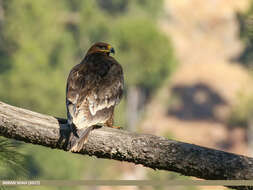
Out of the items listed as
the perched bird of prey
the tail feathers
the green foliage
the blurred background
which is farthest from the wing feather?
the green foliage

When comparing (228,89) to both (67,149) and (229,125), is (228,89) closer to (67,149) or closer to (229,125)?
(229,125)

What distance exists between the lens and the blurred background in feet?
161

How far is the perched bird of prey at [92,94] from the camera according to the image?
5.37 m

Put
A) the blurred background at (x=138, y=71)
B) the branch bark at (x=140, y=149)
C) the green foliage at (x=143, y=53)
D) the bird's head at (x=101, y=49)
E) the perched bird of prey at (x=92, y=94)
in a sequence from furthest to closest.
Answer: the green foliage at (x=143, y=53) < the blurred background at (x=138, y=71) < the bird's head at (x=101, y=49) < the perched bird of prey at (x=92, y=94) < the branch bark at (x=140, y=149)

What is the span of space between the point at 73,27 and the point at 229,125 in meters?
→ 28.8

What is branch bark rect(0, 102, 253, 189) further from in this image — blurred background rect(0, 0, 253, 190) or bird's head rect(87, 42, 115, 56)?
blurred background rect(0, 0, 253, 190)

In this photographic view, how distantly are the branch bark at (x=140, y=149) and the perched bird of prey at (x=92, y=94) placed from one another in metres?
0.26

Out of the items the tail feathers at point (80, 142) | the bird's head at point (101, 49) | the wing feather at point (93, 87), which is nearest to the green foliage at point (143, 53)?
the bird's head at point (101, 49)

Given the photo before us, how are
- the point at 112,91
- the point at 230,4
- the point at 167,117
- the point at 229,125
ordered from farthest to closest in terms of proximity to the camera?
the point at 230,4
the point at 167,117
the point at 229,125
the point at 112,91

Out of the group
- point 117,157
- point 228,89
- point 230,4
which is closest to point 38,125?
point 117,157

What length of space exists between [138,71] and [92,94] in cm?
5167

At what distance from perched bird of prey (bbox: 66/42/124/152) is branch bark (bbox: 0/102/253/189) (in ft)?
0.84

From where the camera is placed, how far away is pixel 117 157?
4.63 m

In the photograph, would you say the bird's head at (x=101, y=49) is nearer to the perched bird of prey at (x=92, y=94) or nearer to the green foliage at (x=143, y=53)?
the perched bird of prey at (x=92, y=94)
